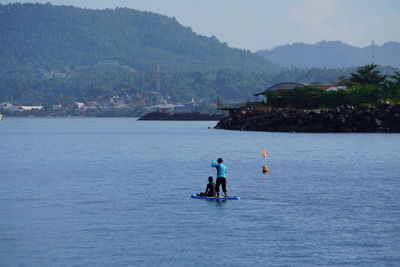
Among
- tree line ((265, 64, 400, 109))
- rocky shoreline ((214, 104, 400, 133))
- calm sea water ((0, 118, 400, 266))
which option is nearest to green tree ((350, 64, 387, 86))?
tree line ((265, 64, 400, 109))

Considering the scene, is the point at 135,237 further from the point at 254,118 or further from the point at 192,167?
the point at 254,118

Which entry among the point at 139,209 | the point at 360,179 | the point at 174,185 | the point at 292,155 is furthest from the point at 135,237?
the point at 292,155

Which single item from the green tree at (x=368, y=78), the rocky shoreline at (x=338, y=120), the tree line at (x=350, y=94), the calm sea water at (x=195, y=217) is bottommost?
the calm sea water at (x=195, y=217)

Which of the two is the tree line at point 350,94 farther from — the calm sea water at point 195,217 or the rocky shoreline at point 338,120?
the calm sea water at point 195,217

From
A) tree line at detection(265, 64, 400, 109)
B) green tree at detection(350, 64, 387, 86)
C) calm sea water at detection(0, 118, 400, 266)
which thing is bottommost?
calm sea water at detection(0, 118, 400, 266)

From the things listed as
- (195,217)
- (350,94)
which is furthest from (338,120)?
(195,217)

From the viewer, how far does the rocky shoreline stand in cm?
11800

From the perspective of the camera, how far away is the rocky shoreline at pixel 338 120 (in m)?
118

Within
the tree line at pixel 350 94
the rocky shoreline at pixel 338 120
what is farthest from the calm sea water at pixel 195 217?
the tree line at pixel 350 94

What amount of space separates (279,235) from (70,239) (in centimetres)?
770

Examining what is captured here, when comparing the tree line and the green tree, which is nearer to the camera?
the tree line

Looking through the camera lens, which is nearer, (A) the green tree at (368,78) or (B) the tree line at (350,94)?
(B) the tree line at (350,94)

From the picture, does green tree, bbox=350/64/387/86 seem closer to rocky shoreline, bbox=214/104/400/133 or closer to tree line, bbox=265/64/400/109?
tree line, bbox=265/64/400/109

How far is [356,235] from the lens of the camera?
92.3 ft
